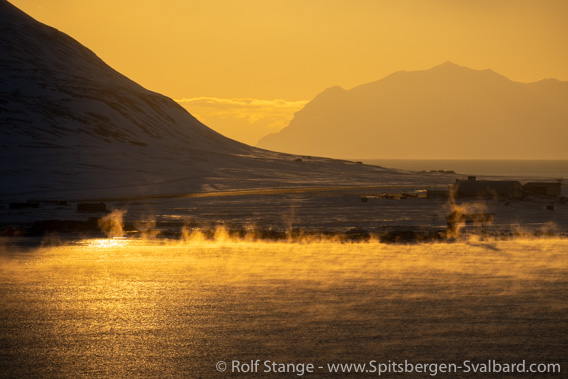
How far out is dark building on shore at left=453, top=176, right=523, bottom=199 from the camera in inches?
4508

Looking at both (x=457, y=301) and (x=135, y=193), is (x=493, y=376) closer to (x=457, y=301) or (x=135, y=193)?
(x=457, y=301)

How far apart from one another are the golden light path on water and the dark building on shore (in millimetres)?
60724

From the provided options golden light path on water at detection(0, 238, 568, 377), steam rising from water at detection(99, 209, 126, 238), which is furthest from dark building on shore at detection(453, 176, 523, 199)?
steam rising from water at detection(99, 209, 126, 238)

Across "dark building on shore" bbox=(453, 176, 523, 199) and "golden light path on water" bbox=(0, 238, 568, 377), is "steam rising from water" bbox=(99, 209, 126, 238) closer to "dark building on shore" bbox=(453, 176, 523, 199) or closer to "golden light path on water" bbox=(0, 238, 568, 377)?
"golden light path on water" bbox=(0, 238, 568, 377)

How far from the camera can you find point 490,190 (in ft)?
383

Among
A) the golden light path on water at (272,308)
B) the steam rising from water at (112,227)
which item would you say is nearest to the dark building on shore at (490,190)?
the golden light path on water at (272,308)

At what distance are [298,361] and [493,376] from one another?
7120 millimetres

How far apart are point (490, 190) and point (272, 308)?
8930cm

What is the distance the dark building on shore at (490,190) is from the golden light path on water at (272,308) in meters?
60.7

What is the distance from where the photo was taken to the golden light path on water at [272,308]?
89.9 feet

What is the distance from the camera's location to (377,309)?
113ft

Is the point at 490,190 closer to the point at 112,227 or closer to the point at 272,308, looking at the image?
the point at 112,227

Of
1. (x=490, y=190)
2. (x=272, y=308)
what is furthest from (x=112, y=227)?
(x=490, y=190)

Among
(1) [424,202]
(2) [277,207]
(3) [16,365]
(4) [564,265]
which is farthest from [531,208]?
(3) [16,365]
